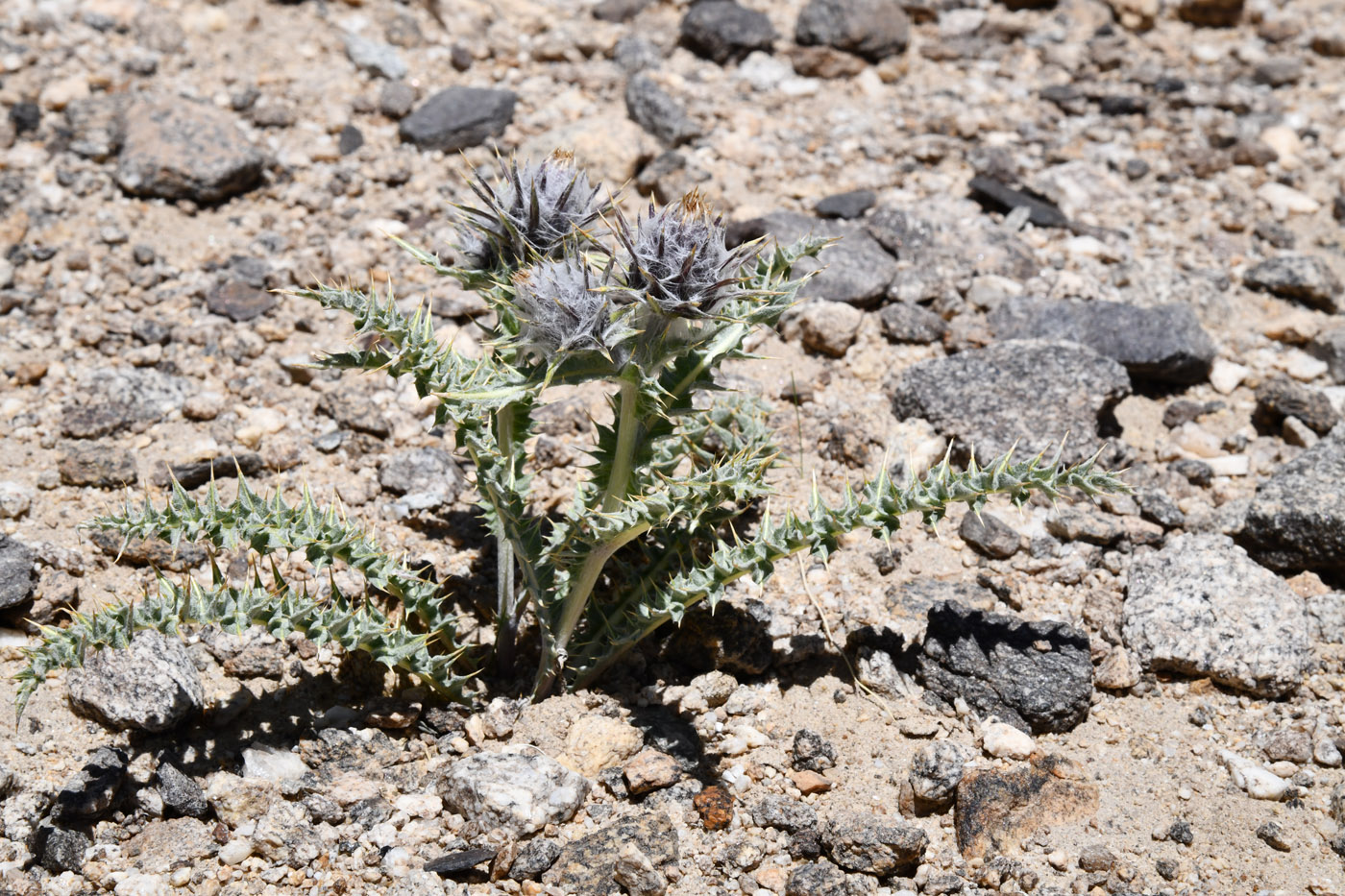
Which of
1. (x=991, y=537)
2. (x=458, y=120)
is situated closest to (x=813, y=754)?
(x=991, y=537)

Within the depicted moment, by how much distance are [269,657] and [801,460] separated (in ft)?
7.19

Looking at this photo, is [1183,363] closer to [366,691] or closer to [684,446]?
[684,446]

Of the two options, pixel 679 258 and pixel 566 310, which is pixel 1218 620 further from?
pixel 566 310

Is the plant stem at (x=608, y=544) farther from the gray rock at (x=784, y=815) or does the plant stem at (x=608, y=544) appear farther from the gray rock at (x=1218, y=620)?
the gray rock at (x=1218, y=620)

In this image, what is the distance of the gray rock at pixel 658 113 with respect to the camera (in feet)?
20.8

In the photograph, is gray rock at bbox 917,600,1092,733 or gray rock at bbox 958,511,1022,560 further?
gray rock at bbox 958,511,1022,560

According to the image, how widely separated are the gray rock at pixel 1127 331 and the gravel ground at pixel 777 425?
0.07ft

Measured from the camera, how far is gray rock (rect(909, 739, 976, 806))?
336 cm

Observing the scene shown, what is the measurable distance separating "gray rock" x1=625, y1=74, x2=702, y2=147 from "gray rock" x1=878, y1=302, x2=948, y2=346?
1765 mm

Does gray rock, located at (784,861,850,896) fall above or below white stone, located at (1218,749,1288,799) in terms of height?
below

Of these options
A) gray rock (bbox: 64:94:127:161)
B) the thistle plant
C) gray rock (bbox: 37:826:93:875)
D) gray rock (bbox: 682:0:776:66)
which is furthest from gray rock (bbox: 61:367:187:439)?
gray rock (bbox: 682:0:776:66)

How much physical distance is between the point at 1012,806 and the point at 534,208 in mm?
2224

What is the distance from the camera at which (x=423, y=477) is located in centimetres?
439

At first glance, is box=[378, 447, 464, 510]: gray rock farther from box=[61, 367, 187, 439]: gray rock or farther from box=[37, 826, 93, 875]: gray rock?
box=[37, 826, 93, 875]: gray rock
